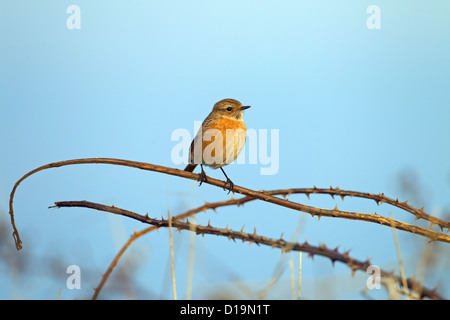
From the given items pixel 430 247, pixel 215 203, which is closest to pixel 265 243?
pixel 215 203

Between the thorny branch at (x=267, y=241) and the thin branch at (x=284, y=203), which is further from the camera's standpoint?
the thin branch at (x=284, y=203)

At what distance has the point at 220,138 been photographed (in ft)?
15.8

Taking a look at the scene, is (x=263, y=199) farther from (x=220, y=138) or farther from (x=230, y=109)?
(x=230, y=109)

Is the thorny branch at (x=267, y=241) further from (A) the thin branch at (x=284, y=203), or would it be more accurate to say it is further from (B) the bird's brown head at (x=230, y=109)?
(B) the bird's brown head at (x=230, y=109)

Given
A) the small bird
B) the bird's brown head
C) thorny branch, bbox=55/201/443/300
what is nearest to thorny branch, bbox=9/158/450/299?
thorny branch, bbox=55/201/443/300

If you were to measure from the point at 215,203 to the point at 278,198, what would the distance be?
0.49 metres

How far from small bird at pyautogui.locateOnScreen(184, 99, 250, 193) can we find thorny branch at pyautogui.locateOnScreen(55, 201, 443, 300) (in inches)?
88.1

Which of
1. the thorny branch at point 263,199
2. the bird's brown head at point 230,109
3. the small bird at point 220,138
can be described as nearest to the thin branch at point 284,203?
the thorny branch at point 263,199

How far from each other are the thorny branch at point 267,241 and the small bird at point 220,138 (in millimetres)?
2238

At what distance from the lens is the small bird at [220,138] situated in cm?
477

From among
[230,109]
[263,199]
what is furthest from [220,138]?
[263,199]
